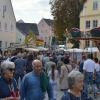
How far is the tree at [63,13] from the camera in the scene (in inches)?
2985

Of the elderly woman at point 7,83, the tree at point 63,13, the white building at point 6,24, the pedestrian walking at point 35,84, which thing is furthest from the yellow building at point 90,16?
the elderly woman at point 7,83

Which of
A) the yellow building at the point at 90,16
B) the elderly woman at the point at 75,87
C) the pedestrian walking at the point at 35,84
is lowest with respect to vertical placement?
the pedestrian walking at the point at 35,84

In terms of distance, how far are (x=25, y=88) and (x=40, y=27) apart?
126 metres

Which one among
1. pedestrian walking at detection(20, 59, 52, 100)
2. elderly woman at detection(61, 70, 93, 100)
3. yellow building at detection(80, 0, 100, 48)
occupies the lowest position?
pedestrian walking at detection(20, 59, 52, 100)

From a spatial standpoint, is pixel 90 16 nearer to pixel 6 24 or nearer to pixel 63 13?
pixel 63 13

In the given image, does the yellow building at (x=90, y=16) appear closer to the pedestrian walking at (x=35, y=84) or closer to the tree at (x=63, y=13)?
the tree at (x=63, y=13)

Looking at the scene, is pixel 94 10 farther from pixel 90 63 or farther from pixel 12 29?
pixel 90 63

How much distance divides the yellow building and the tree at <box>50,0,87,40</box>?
1261mm

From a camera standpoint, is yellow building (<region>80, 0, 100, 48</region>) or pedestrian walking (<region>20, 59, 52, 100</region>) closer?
pedestrian walking (<region>20, 59, 52, 100</region>)

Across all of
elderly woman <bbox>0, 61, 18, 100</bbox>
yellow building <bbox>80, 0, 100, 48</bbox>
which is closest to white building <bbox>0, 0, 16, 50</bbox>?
yellow building <bbox>80, 0, 100, 48</bbox>

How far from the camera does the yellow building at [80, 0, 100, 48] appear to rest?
77.1 metres

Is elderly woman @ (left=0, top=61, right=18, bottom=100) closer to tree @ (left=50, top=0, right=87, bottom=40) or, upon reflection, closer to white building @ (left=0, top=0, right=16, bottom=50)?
white building @ (left=0, top=0, right=16, bottom=50)

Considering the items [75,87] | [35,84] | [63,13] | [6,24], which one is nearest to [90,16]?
[63,13]

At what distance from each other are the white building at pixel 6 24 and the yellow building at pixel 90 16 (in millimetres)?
11261
